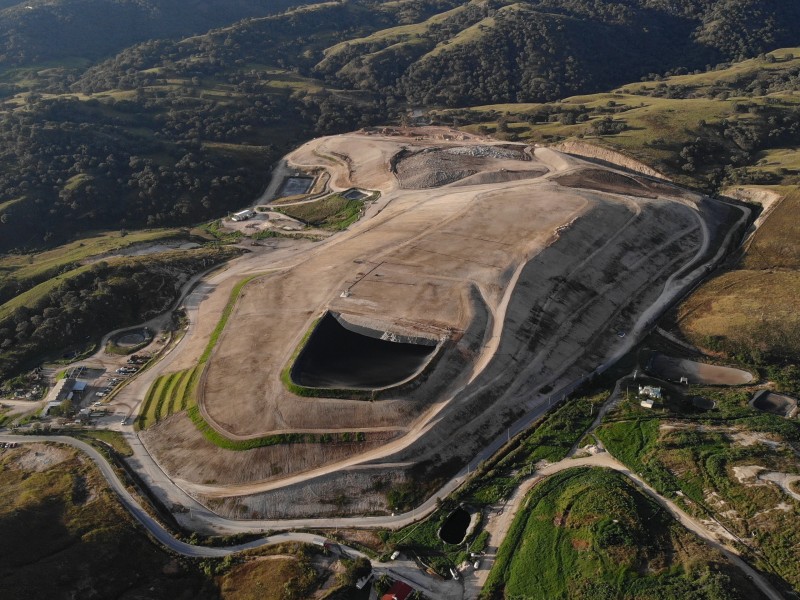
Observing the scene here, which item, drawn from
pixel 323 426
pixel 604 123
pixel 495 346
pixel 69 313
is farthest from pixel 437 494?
pixel 604 123

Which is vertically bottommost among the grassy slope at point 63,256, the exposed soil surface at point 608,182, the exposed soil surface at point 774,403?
the exposed soil surface at point 774,403

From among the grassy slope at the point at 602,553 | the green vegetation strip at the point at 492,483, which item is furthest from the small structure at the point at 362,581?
the grassy slope at the point at 602,553

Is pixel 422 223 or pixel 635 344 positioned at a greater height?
pixel 422 223

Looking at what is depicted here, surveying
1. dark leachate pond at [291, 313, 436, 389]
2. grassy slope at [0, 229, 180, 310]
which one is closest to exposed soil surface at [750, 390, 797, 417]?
dark leachate pond at [291, 313, 436, 389]

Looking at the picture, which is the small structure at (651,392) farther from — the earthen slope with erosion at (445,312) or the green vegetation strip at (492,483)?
the earthen slope with erosion at (445,312)

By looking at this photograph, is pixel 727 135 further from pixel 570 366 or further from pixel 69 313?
pixel 69 313

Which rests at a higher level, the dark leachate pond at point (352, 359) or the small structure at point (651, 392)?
the dark leachate pond at point (352, 359)
